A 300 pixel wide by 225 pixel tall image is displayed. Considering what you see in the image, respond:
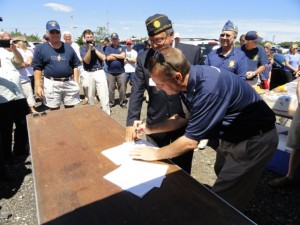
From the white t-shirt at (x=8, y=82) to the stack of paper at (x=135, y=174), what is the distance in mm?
2066

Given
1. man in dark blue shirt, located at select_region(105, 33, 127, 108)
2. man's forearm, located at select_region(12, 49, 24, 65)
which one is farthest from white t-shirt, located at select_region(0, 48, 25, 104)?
man in dark blue shirt, located at select_region(105, 33, 127, 108)

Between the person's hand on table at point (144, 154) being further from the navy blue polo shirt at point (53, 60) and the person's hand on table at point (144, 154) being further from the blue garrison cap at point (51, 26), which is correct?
the blue garrison cap at point (51, 26)

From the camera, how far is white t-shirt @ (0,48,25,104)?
3.09 metres

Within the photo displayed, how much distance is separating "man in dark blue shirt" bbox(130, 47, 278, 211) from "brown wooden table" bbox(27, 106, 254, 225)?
268 mm

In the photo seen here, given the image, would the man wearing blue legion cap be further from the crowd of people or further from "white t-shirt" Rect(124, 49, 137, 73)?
"white t-shirt" Rect(124, 49, 137, 73)

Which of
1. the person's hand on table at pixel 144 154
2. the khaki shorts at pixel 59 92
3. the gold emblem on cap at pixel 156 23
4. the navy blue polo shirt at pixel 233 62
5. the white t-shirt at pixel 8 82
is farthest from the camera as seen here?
the khaki shorts at pixel 59 92

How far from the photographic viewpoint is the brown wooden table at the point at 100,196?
3.61 ft

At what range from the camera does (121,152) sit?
1.73m

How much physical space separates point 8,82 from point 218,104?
108 inches

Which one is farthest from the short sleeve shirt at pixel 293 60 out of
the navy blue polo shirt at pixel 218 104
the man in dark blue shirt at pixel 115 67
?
the navy blue polo shirt at pixel 218 104

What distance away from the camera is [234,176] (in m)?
1.68

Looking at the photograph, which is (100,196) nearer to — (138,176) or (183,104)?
(138,176)

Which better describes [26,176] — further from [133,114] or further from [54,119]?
[133,114]

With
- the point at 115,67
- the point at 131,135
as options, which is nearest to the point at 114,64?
the point at 115,67
